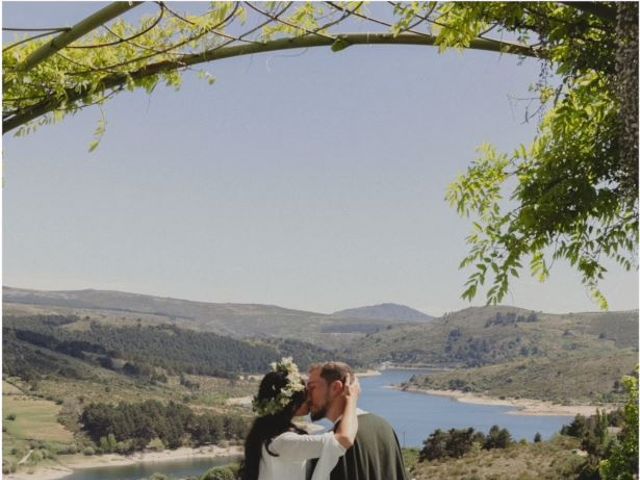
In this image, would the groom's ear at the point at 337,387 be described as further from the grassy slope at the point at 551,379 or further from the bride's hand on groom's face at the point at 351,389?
the grassy slope at the point at 551,379

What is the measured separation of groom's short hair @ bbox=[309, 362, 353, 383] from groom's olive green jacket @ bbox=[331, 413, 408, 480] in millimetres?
200

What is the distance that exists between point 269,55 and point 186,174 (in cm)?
4009

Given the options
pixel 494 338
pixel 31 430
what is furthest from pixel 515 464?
pixel 31 430

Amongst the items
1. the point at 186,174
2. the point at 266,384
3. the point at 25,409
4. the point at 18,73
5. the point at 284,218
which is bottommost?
the point at 25,409

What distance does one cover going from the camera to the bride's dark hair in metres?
1.90

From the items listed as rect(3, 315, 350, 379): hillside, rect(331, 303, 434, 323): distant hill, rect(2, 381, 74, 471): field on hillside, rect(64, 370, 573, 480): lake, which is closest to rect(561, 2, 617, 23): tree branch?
rect(64, 370, 573, 480): lake

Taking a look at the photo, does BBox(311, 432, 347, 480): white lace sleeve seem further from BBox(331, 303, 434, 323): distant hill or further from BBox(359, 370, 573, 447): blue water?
BBox(331, 303, 434, 323): distant hill

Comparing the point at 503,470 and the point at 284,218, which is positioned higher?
the point at 284,218

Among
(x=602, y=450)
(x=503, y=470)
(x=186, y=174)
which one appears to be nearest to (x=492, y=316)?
(x=503, y=470)

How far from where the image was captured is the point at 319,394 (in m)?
1.88

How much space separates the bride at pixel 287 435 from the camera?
5.95 feet

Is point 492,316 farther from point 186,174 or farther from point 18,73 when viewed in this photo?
point 18,73

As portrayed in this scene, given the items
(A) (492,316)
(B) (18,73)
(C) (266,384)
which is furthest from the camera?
(A) (492,316)

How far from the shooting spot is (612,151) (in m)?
2.91
